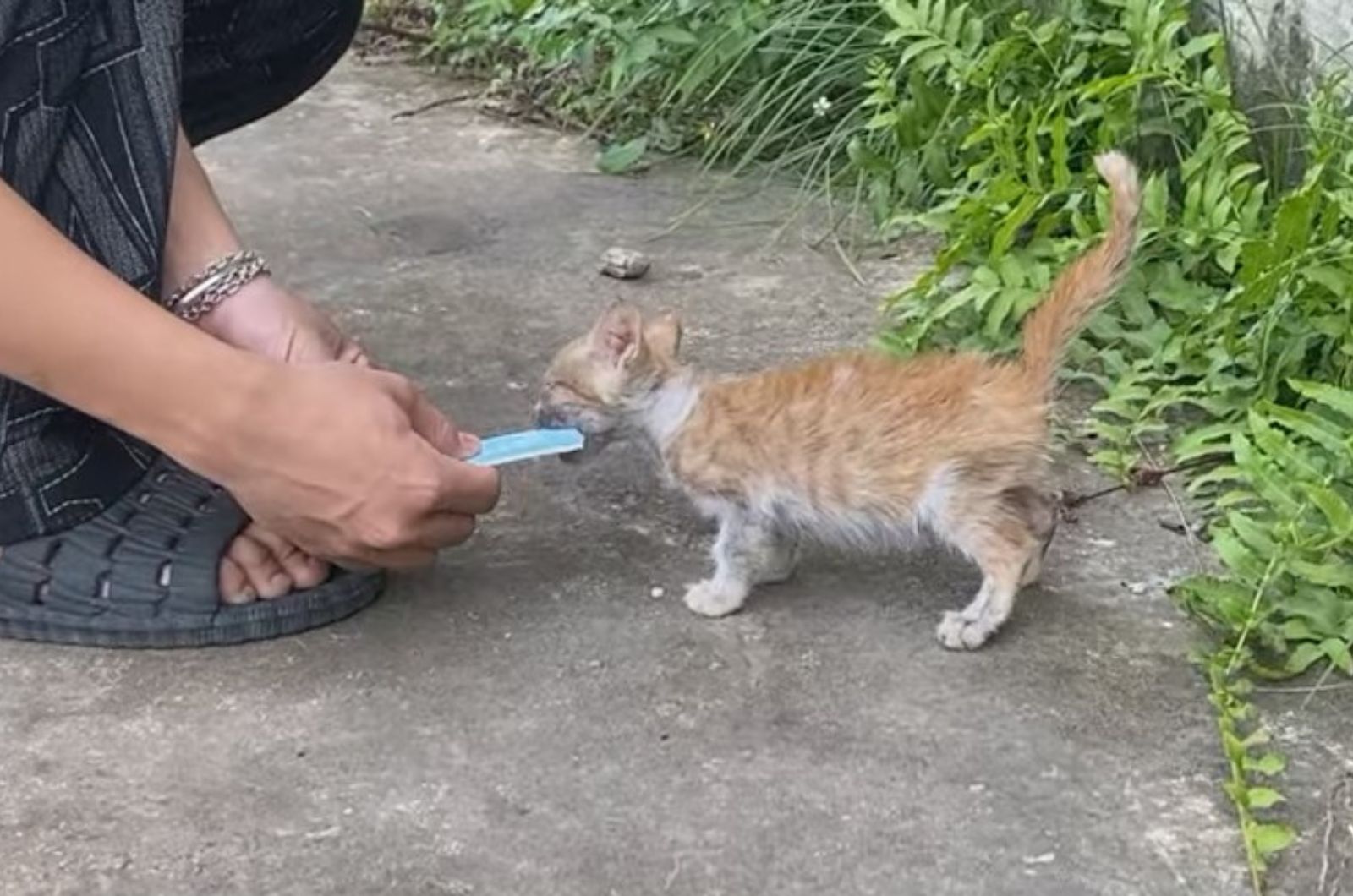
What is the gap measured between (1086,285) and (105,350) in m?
1.09

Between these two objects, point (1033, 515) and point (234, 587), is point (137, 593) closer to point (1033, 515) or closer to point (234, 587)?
point (234, 587)

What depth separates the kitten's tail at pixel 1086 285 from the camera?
235cm

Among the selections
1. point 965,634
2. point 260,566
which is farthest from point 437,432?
point 965,634

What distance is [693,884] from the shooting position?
190 centimetres

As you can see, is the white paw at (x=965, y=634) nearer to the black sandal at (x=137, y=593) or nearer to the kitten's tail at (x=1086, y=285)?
the kitten's tail at (x=1086, y=285)

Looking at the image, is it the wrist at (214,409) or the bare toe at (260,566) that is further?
the bare toe at (260,566)

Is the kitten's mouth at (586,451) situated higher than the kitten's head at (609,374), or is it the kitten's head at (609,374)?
the kitten's head at (609,374)

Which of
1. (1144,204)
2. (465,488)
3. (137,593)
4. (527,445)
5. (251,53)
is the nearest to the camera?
(465,488)

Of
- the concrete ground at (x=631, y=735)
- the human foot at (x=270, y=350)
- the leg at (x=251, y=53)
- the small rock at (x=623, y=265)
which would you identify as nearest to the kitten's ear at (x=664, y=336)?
the concrete ground at (x=631, y=735)

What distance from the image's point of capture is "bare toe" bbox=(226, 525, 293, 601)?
233cm

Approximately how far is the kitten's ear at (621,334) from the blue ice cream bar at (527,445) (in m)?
0.11

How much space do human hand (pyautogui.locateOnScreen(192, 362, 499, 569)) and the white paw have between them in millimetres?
543

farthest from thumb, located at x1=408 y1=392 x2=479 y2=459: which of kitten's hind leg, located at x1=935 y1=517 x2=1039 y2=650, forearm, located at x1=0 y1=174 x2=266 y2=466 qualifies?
kitten's hind leg, located at x1=935 y1=517 x2=1039 y2=650

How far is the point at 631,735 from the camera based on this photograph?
214 centimetres
